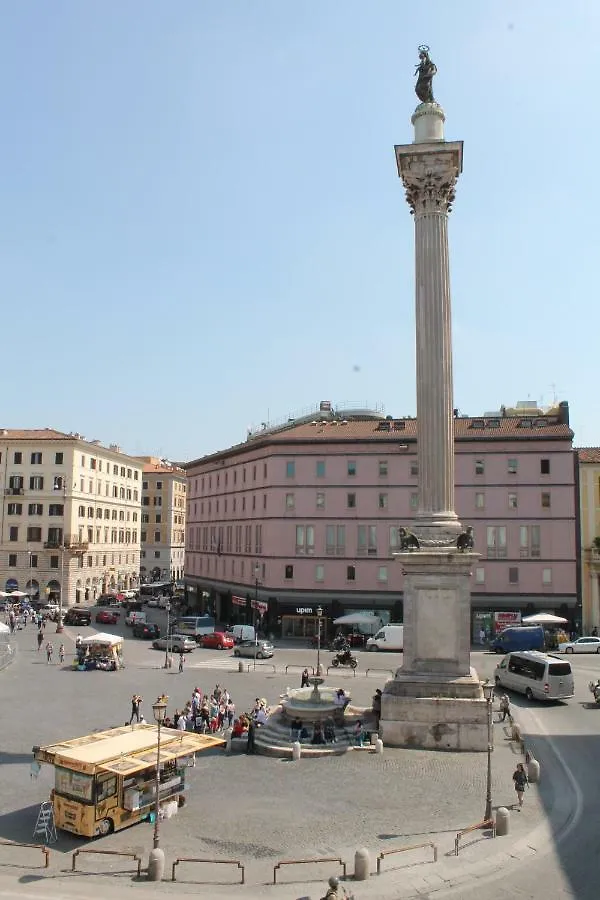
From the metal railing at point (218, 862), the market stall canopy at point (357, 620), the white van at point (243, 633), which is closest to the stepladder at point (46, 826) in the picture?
the metal railing at point (218, 862)

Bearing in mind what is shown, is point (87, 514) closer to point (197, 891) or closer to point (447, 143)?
point (447, 143)

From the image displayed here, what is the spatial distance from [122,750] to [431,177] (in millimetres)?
21374

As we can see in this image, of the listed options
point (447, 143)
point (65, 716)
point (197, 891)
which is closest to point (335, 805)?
point (197, 891)

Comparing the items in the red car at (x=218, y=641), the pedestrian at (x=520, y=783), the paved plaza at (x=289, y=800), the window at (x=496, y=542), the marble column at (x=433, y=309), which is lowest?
the red car at (x=218, y=641)

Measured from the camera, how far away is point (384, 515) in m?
55.4

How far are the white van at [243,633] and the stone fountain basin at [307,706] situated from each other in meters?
22.1

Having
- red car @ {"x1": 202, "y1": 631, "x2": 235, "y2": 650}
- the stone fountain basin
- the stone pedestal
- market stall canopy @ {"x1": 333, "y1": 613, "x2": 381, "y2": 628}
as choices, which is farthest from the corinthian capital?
red car @ {"x1": 202, "y1": 631, "x2": 235, "y2": 650}

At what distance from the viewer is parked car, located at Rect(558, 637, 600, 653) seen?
161 ft

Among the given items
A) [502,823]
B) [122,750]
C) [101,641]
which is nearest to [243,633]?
[101,641]

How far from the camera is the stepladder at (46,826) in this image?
55.6 feet

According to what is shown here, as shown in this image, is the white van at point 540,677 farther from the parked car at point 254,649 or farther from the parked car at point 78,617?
the parked car at point 78,617

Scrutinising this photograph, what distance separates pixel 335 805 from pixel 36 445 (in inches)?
2513

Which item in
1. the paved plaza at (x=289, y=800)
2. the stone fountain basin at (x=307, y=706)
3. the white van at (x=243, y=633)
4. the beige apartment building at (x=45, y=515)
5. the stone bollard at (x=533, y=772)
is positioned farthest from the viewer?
the beige apartment building at (x=45, y=515)

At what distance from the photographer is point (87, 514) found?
79.0 meters
